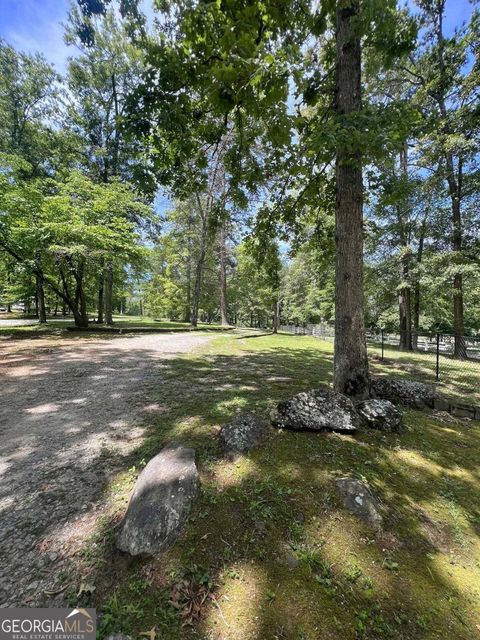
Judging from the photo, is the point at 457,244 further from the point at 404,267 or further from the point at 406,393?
the point at 406,393

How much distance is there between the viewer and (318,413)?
333 centimetres

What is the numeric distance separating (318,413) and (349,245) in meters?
2.34

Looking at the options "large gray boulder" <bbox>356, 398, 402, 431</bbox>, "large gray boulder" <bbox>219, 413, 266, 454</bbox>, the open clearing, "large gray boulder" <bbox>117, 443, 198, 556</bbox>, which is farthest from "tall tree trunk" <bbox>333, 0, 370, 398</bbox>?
"large gray boulder" <bbox>117, 443, 198, 556</bbox>

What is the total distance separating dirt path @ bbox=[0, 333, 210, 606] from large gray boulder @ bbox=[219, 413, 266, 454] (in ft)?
3.29

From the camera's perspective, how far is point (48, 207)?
35.0 feet

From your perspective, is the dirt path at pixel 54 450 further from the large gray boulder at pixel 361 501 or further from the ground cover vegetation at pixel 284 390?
the large gray boulder at pixel 361 501

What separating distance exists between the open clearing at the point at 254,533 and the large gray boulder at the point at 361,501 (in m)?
0.08

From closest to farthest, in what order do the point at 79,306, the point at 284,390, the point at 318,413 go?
1. the point at 318,413
2. the point at 284,390
3. the point at 79,306

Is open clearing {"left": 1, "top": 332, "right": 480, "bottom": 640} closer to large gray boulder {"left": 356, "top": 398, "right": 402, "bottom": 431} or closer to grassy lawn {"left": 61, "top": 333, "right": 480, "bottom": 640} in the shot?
grassy lawn {"left": 61, "top": 333, "right": 480, "bottom": 640}

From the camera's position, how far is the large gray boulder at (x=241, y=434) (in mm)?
2846

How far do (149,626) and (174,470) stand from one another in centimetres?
90

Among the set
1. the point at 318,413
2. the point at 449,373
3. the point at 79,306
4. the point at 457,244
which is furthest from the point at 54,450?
the point at 457,244

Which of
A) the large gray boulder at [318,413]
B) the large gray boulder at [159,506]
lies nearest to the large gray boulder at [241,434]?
the large gray boulder at [318,413]

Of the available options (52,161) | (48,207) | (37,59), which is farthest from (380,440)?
(37,59)
